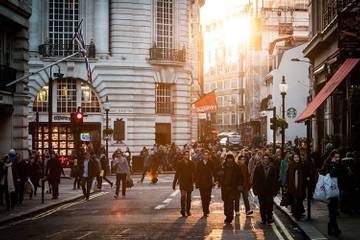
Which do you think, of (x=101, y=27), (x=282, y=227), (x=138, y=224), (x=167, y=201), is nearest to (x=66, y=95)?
(x=101, y=27)

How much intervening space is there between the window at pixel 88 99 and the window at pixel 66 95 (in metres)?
0.63

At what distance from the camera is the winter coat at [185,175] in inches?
830


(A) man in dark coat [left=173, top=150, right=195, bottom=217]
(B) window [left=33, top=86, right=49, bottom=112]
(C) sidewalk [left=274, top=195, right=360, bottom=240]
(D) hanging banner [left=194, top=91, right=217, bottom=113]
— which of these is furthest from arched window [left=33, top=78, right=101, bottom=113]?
(C) sidewalk [left=274, top=195, right=360, bottom=240]

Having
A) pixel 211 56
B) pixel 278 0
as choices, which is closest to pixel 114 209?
pixel 278 0

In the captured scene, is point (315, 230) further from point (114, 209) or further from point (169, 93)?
point (169, 93)

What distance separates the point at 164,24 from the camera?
177 ft

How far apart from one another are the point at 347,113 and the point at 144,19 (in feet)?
93.1

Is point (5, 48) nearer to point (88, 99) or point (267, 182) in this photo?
point (267, 182)

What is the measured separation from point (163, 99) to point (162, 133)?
257 centimetres

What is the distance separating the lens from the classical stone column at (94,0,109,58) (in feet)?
168

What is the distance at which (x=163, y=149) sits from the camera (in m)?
50.0

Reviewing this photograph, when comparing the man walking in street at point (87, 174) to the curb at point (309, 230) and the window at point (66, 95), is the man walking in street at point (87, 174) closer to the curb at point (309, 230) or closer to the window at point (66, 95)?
the curb at point (309, 230)

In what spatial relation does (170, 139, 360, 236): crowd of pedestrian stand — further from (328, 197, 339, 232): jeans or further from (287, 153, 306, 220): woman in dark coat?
(328, 197, 339, 232): jeans

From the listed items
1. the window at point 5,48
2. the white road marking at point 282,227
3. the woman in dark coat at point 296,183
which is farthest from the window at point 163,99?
the woman in dark coat at point 296,183
